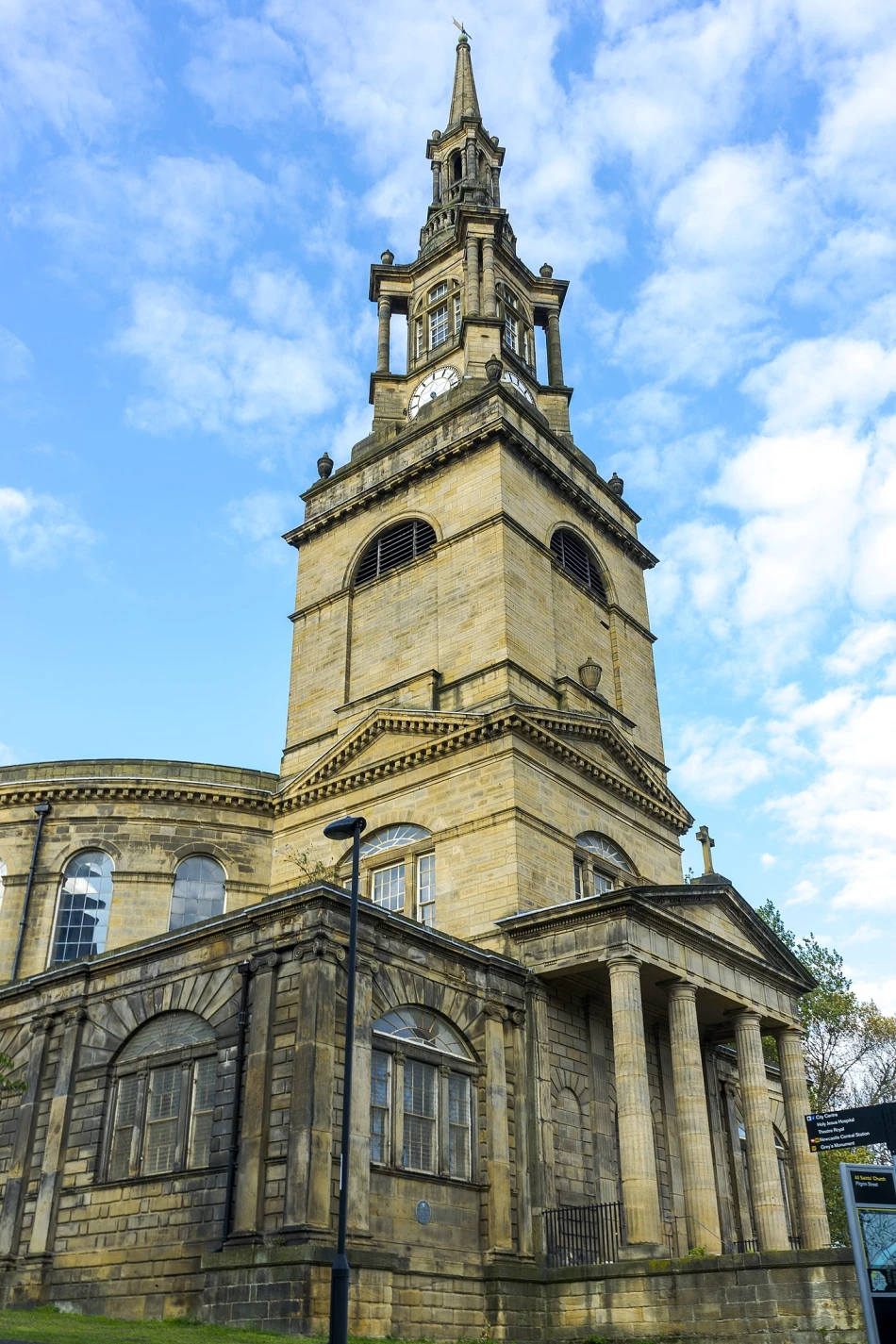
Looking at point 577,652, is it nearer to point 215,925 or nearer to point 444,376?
point 444,376

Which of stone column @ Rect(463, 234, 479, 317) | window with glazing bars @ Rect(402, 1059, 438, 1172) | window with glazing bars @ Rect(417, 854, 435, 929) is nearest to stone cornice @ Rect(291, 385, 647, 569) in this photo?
stone column @ Rect(463, 234, 479, 317)

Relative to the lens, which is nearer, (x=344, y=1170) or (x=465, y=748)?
(x=344, y=1170)

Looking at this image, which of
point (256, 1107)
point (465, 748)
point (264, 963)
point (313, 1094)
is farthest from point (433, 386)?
point (313, 1094)

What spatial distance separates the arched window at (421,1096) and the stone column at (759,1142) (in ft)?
22.4

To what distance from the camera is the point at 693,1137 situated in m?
25.6

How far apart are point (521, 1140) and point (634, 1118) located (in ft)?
8.34

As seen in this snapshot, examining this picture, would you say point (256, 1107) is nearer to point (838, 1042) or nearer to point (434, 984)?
point (434, 984)

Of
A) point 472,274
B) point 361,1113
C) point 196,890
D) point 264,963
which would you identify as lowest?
point 361,1113

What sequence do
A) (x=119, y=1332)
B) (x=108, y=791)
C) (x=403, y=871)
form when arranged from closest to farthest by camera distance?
(x=119, y=1332), (x=403, y=871), (x=108, y=791)

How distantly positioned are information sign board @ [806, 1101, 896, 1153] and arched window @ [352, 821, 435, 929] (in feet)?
46.8

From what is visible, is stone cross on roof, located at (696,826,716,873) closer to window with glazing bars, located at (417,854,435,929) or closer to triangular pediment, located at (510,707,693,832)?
triangular pediment, located at (510,707,693,832)

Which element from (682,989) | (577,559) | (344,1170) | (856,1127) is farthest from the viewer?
(577,559)

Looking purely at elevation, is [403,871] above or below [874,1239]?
above

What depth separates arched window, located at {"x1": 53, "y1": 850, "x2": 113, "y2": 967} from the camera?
33.4 m
